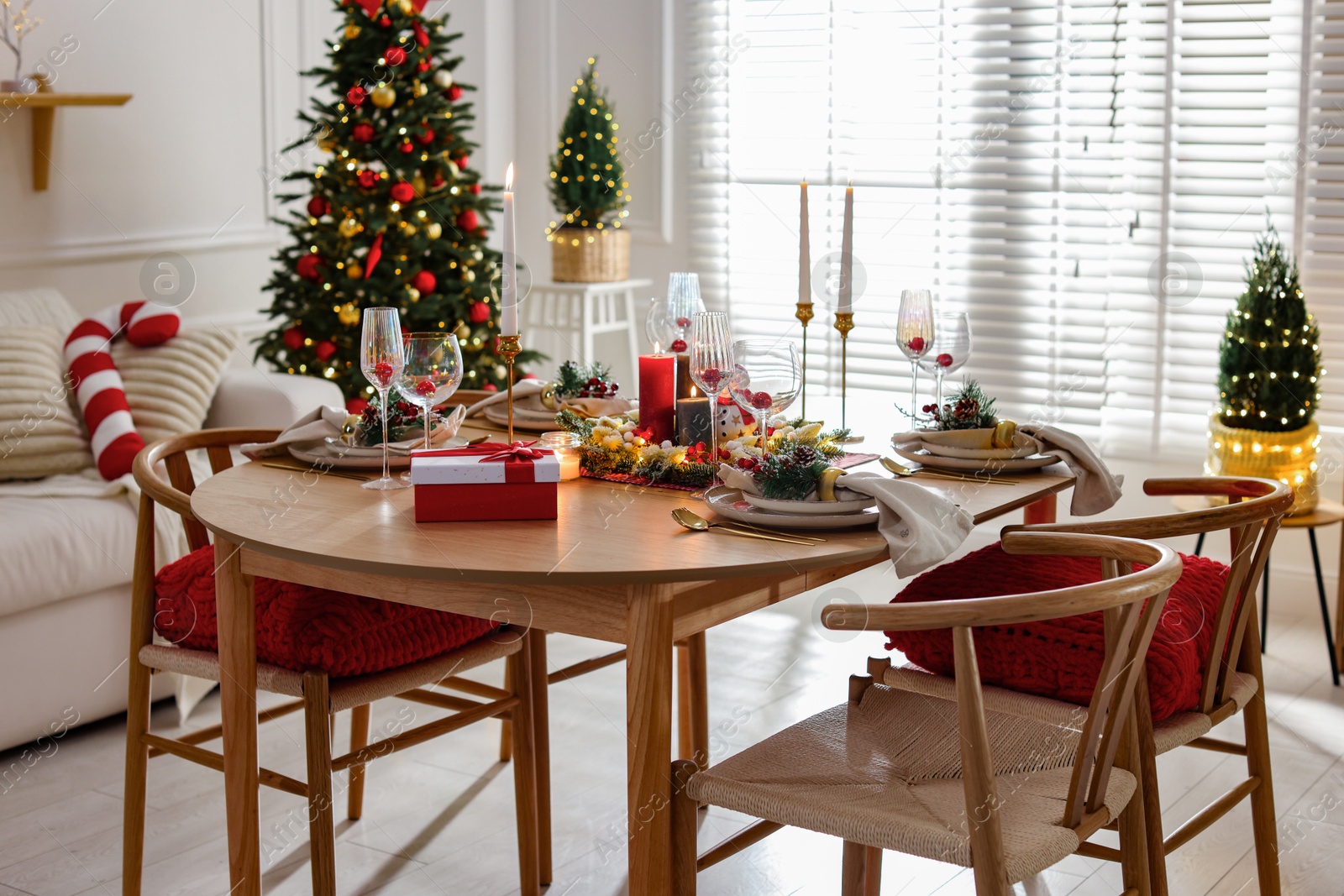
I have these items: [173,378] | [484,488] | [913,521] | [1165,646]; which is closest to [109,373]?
[173,378]

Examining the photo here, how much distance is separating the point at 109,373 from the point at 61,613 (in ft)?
2.14

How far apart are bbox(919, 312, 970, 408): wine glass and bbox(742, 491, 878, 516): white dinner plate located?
1.88 ft

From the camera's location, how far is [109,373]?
3172 millimetres

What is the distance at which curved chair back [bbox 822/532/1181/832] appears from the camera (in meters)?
1.34

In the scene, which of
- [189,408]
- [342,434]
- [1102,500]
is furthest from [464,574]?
[189,408]

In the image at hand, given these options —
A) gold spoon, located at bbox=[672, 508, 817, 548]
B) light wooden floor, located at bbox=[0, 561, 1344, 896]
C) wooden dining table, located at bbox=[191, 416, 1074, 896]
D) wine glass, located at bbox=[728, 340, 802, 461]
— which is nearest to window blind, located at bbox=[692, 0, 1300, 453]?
light wooden floor, located at bbox=[0, 561, 1344, 896]

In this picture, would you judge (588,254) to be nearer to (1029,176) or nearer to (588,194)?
(588,194)

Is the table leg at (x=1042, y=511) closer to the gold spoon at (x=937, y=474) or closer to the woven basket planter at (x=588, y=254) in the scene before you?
the gold spoon at (x=937, y=474)

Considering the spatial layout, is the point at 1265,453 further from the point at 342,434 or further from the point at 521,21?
the point at 521,21

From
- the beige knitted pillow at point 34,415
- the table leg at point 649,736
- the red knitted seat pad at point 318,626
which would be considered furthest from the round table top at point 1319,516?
the beige knitted pillow at point 34,415

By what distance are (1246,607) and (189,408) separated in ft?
8.00

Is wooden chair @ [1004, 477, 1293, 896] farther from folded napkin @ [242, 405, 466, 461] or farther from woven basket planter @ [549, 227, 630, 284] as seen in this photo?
woven basket planter @ [549, 227, 630, 284]

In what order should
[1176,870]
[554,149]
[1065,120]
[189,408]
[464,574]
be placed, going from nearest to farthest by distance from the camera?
[464,574] < [1176,870] < [189,408] < [1065,120] < [554,149]

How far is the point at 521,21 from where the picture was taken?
5.11m
